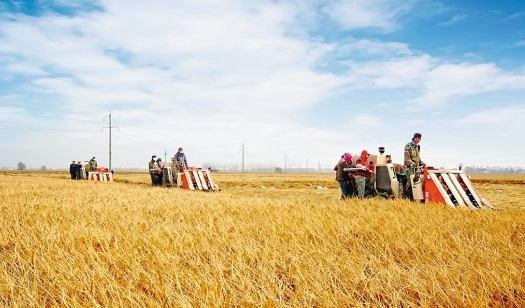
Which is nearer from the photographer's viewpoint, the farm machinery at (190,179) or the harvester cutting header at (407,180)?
the harvester cutting header at (407,180)

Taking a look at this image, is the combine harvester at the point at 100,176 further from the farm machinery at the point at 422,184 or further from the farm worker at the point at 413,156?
the farm worker at the point at 413,156

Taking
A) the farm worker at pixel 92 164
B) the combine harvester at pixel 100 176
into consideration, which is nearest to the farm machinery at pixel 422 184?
the combine harvester at pixel 100 176

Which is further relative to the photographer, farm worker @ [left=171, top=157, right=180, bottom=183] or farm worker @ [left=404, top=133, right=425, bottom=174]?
farm worker @ [left=171, top=157, right=180, bottom=183]

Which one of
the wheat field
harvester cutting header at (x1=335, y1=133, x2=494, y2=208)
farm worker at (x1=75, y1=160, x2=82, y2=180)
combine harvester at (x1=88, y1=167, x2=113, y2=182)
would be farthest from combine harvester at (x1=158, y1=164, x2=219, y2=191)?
farm worker at (x1=75, y1=160, x2=82, y2=180)

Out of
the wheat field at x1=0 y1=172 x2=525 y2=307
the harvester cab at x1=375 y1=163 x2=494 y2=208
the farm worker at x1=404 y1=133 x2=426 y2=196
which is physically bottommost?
the wheat field at x1=0 y1=172 x2=525 y2=307

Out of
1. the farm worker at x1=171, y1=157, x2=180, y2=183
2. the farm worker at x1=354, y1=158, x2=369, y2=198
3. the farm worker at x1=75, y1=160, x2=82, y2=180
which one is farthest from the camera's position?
the farm worker at x1=75, y1=160, x2=82, y2=180

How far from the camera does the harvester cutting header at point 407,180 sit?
9312mm

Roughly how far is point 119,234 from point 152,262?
1.44 meters

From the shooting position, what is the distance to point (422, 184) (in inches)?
381

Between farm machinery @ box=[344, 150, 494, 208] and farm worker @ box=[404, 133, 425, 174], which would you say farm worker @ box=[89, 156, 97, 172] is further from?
farm worker @ box=[404, 133, 425, 174]

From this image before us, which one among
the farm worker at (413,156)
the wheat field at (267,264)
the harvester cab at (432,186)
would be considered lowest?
the wheat field at (267,264)

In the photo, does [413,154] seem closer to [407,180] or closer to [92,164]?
[407,180]

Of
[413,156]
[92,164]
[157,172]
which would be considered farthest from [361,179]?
[92,164]

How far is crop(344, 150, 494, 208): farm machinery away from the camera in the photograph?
363 inches
